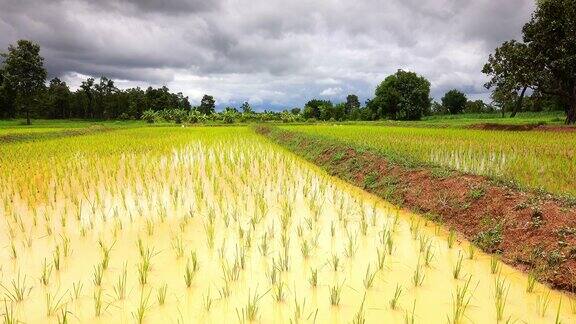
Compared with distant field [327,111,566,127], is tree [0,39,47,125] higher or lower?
higher

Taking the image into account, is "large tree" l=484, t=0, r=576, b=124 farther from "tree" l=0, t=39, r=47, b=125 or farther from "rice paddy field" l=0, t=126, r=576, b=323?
"tree" l=0, t=39, r=47, b=125

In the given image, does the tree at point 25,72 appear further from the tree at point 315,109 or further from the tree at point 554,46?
the tree at point 554,46

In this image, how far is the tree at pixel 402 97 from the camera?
51.1m

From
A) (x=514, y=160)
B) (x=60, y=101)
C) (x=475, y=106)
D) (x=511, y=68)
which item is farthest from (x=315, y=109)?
(x=514, y=160)

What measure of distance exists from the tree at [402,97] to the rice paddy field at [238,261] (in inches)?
1796

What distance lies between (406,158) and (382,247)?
14.1 feet

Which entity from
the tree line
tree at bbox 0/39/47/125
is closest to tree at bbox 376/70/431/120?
the tree line

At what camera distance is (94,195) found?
21.0 feet

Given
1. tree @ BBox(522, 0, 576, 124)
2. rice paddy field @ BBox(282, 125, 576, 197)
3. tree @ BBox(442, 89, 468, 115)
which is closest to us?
rice paddy field @ BBox(282, 125, 576, 197)

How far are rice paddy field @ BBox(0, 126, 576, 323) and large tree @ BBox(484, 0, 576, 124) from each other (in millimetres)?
17558

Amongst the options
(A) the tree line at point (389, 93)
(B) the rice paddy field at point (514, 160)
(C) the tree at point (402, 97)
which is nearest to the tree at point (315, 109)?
(A) the tree line at point (389, 93)

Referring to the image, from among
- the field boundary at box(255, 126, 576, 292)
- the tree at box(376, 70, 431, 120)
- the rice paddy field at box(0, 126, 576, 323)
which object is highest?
the tree at box(376, 70, 431, 120)

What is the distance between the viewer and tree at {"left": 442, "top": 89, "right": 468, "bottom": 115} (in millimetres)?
71625

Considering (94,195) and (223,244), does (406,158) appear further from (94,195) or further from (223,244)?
(94,195)
